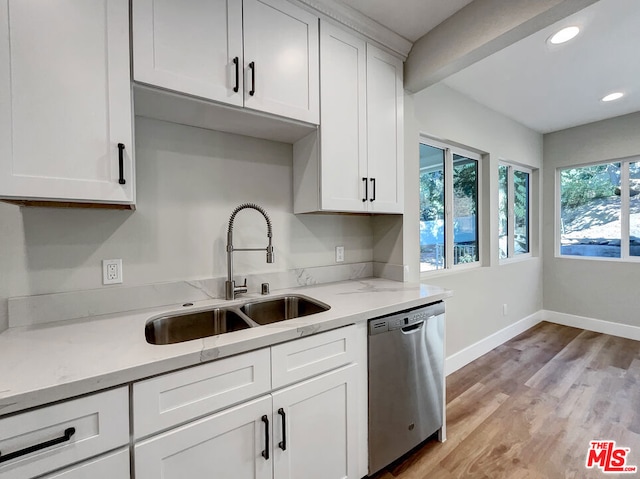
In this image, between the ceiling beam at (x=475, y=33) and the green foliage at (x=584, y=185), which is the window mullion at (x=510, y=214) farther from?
the ceiling beam at (x=475, y=33)

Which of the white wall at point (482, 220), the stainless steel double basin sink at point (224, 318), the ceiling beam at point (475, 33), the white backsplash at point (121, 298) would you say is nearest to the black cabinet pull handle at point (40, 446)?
the stainless steel double basin sink at point (224, 318)

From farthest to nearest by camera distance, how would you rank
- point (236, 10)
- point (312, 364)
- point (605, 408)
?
point (605, 408) → point (236, 10) → point (312, 364)

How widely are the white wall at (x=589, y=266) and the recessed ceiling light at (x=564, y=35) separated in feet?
7.26

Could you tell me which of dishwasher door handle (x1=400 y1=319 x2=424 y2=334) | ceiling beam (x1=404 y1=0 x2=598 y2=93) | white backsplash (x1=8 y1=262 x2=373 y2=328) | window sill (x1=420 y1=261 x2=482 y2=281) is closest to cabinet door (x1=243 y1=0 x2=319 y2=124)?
ceiling beam (x1=404 y1=0 x2=598 y2=93)

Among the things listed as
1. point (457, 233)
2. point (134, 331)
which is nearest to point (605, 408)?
point (457, 233)

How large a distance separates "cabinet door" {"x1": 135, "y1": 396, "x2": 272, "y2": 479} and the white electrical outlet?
794 millimetres

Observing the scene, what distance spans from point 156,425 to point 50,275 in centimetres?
86

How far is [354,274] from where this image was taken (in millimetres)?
2219

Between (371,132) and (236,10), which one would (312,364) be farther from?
(236,10)

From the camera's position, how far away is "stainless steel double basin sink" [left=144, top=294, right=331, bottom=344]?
4.38 ft

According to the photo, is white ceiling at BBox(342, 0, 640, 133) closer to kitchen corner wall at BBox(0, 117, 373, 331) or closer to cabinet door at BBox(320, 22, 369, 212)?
cabinet door at BBox(320, 22, 369, 212)

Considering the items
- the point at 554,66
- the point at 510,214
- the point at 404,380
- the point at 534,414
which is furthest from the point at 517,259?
the point at 404,380

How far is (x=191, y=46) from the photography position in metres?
1.24

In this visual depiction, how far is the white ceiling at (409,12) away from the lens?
160 centimetres
